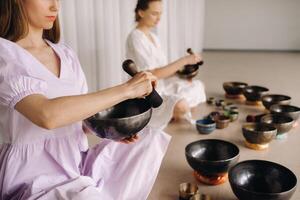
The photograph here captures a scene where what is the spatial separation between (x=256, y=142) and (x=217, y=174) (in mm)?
501

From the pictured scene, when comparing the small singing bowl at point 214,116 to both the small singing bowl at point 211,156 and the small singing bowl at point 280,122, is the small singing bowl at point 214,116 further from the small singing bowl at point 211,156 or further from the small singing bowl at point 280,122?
the small singing bowl at point 211,156

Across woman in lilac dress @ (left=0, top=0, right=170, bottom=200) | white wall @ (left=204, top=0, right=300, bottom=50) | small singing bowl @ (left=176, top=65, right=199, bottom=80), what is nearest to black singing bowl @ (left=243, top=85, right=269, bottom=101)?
small singing bowl @ (left=176, top=65, right=199, bottom=80)

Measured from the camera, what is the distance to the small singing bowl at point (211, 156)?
1491mm

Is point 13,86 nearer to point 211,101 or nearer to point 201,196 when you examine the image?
point 201,196

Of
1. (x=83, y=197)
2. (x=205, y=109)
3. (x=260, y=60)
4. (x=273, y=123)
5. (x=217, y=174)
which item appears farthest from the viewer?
(x=260, y=60)

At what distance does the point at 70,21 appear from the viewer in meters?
2.23

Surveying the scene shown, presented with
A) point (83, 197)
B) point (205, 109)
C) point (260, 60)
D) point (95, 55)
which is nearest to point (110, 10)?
point (95, 55)

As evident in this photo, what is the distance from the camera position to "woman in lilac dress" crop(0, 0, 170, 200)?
99 centimetres

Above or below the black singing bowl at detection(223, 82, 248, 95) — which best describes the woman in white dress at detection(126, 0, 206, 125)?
above

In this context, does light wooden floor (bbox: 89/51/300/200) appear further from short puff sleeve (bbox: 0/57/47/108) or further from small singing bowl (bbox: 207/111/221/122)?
short puff sleeve (bbox: 0/57/47/108)

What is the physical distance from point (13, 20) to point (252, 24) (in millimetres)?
5271

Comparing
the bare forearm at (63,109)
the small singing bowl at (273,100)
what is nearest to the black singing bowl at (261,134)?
the small singing bowl at (273,100)

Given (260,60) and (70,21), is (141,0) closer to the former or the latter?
(70,21)

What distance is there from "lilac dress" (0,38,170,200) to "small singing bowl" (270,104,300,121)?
1.09 meters
